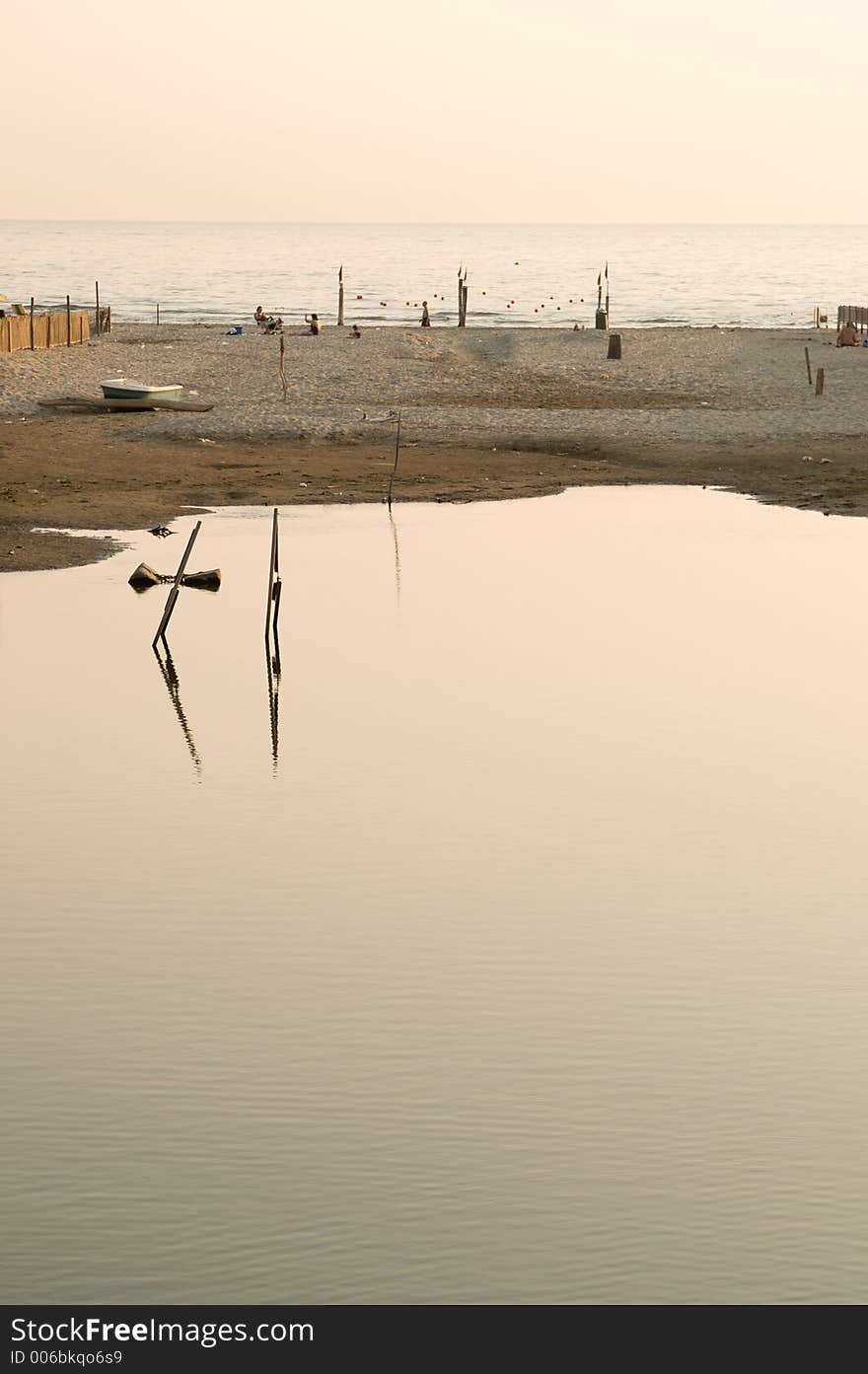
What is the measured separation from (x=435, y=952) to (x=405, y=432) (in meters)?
30.3

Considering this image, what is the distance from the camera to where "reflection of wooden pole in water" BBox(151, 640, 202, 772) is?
18.4 m

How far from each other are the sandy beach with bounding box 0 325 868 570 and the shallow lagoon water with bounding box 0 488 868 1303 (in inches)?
337

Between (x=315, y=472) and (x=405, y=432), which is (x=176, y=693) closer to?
(x=315, y=472)

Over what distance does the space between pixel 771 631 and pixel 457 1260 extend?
53.3 ft

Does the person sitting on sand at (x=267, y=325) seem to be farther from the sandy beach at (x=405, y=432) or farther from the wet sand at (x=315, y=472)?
the wet sand at (x=315, y=472)

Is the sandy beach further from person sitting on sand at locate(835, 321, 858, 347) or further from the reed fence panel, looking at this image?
person sitting on sand at locate(835, 321, 858, 347)

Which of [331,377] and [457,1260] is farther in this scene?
[331,377]

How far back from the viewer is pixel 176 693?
68.1 ft

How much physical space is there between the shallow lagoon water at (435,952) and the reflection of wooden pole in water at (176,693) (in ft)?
0.22

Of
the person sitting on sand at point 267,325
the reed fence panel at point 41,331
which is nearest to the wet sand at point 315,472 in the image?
the reed fence panel at point 41,331

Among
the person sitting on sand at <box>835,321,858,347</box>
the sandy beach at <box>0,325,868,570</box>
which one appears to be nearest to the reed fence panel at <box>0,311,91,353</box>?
the sandy beach at <box>0,325,868,570</box>
